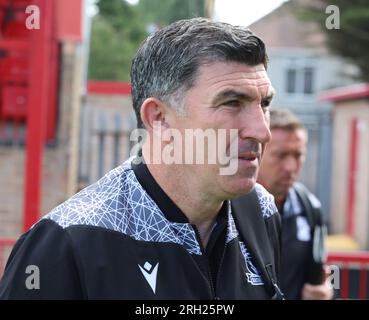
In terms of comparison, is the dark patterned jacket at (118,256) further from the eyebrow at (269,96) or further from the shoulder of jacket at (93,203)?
the eyebrow at (269,96)

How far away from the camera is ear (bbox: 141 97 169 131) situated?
1919mm

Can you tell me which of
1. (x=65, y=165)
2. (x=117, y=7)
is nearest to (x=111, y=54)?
(x=117, y=7)

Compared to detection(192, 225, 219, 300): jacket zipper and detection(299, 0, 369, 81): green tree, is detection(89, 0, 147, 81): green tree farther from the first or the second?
detection(192, 225, 219, 300): jacket zipper

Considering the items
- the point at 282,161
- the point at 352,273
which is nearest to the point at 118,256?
the point at 282,161

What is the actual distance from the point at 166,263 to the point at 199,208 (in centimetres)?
20

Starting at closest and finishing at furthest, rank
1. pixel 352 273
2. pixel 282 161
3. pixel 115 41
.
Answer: pixel 282 161 < pixel 352 273 < pixel 115 41

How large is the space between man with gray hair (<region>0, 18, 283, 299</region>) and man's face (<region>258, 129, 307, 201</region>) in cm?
156

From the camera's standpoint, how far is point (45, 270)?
67.3 inches

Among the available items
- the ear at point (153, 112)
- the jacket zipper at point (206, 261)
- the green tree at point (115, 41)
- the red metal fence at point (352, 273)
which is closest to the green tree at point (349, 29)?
the red metal fence at point (352, 273)

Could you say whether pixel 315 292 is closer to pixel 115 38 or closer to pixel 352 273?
pixel 352 273

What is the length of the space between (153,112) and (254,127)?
27cm

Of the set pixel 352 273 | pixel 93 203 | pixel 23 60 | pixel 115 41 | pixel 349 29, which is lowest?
pixel 352 273

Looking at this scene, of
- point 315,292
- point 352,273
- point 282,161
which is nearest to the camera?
point 315,292

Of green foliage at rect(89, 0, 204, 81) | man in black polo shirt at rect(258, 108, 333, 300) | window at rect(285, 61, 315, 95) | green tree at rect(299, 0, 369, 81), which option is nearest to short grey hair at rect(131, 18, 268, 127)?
man in black polo shirt at rect(258, 108, 333, 300)
